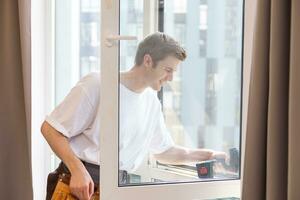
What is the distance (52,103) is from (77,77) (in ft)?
0.97

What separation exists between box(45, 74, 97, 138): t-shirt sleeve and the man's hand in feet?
0.62

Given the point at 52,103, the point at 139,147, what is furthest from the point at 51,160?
the point at 139,147

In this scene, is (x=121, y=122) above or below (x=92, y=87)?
below

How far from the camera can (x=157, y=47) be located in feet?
6.80

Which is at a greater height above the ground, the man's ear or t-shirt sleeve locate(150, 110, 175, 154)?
the man's ear

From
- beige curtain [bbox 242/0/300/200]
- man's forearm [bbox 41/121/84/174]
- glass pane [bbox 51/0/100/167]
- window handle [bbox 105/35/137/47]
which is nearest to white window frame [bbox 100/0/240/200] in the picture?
window handle [bbox 105/35/137/47]

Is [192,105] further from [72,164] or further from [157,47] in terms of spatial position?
[72,164]

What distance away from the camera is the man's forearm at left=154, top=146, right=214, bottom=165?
2.23 metres

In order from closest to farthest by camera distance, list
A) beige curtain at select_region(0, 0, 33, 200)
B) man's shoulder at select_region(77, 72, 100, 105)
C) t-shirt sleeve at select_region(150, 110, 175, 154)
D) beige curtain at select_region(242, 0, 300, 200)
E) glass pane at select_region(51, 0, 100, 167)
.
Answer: beige curtain at select_region(242, 0, 300, 200) < beige curtain at select_region(0, 0, 33, 200) < man's shoulder at select_region(77, 72, 100, 105) < t-shirt sleeve at select_region(150, 110, 175, 154) < glass pane at select_region(51, 0, 100, 167)

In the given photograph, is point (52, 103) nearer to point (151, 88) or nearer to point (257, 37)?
point (151, 88)

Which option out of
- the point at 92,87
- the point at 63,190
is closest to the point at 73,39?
the point at 92,87

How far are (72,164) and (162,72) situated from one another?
60 centimetres

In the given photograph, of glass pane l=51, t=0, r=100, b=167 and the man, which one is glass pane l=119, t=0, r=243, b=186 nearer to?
the man

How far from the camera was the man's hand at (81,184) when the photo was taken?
1.93 metres
